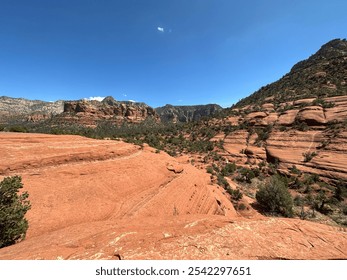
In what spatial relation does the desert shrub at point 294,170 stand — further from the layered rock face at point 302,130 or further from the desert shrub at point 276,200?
the desert shrub at point 276,200

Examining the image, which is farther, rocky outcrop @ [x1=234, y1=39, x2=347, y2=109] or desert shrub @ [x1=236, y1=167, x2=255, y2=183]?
rocky outcrop @ [x1=234, y1=39, x2=347, y2=109]

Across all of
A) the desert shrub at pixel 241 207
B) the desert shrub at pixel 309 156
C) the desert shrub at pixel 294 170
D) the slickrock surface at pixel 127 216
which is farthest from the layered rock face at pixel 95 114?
the desert shrub at pixel 241 207

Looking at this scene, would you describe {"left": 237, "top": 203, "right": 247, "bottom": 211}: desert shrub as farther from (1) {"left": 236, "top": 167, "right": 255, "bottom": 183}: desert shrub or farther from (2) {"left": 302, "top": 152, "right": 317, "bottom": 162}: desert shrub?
(2) {"left": 302, "top": 152, "right": 317, "bottom": 162}: desert shrub

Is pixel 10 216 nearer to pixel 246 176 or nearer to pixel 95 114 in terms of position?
pixel 246 176

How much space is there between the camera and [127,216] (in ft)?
25.8

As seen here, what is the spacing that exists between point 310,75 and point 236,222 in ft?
232

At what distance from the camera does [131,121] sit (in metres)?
117

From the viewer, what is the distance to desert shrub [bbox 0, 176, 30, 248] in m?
5.46

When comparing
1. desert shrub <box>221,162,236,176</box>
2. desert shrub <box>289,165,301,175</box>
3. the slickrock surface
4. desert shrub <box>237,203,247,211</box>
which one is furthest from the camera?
desert shrub <box>221,162,236,176</box>

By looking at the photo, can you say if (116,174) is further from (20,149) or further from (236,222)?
(236,222)

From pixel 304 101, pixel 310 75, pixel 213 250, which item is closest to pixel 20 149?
pixel 213 250

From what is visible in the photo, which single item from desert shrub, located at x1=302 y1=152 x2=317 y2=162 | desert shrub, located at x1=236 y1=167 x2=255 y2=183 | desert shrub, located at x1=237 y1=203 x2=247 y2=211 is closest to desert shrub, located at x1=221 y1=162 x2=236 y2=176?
desert shrub, located at x1=236 y1=167 x2=255 y2=183

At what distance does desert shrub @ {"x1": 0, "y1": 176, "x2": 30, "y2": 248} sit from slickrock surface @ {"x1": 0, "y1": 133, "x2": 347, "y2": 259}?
60cm

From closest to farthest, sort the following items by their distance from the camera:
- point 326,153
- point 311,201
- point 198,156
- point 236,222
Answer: point 236,222 < point 311,201 < point 326,153 < point 198,156
